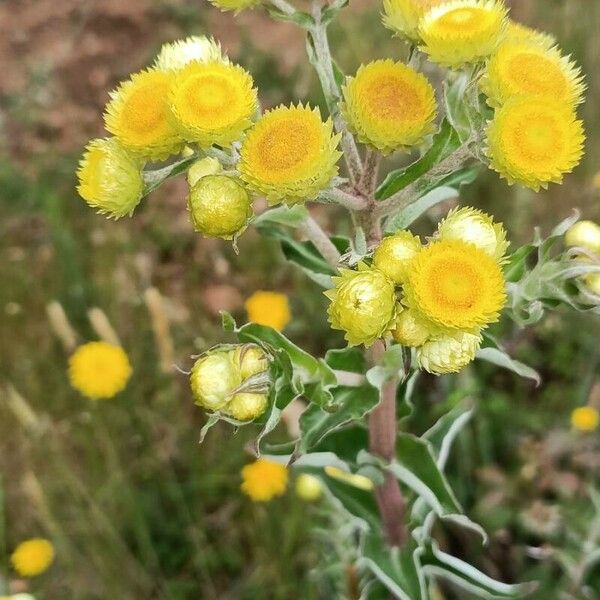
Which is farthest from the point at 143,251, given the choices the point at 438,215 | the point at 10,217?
the point at 438,215

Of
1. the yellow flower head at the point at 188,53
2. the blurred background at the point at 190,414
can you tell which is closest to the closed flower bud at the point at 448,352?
the yellow flower head at the point at 188,53

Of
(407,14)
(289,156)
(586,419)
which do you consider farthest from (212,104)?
(586,419)

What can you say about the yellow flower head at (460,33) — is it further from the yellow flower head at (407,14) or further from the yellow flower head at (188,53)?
the yellow flower head at (188,53)

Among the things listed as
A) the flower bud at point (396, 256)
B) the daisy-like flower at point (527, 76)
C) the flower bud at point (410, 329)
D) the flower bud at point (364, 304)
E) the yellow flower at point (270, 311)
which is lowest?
the yellow flower at point (270, 311)

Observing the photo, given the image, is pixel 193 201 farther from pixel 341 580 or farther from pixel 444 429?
pixel 341 580

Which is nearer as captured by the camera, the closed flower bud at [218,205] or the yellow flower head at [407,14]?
the closed flower bud at [218,205]

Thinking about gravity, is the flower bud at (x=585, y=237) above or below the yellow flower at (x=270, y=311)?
above
